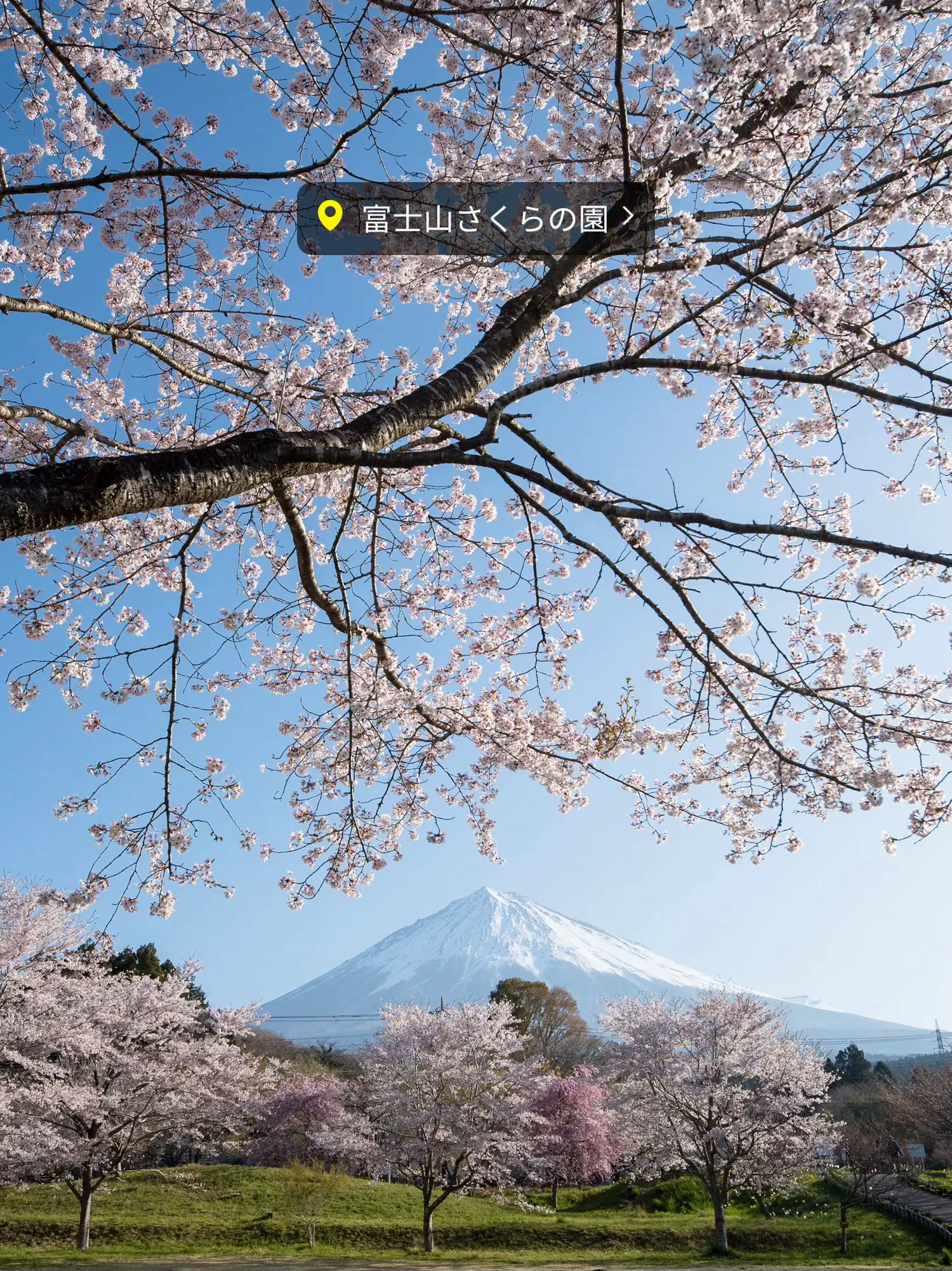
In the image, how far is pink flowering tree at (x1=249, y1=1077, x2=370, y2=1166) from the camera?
2258 cm

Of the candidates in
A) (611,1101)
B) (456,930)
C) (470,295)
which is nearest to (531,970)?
(456,930)

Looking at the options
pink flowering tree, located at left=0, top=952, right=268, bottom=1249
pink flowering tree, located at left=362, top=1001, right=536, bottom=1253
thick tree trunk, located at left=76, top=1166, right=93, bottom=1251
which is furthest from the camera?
pink flowering tree, located at left=362, top=1001, right=536, bottom=1253

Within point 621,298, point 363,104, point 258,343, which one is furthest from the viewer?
point 258,343

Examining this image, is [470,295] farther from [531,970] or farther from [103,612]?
[531,970]

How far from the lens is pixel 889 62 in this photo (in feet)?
11.7

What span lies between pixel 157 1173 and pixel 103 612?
19778mm

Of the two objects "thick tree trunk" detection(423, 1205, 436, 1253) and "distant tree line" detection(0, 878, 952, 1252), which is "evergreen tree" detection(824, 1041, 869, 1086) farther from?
"thick tree trunk" detection(423, 1205, 436, 1253)

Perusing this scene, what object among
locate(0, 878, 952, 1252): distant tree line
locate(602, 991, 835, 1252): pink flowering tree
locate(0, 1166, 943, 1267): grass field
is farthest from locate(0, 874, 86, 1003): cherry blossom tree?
locate(602, 991, 835, 1252): pink flowering tree

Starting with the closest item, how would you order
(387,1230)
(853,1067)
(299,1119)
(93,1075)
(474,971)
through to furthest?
(93,1075) → (387,1230) → (299,1119) → (853,1067) → (474,971)

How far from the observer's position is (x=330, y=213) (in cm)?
432

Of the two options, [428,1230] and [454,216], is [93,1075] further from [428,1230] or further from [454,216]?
[454,216]

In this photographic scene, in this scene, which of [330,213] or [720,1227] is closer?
[330,213]

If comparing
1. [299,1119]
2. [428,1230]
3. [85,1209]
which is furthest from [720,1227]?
[299,1119]

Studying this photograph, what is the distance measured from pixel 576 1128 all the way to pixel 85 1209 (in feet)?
44.4
